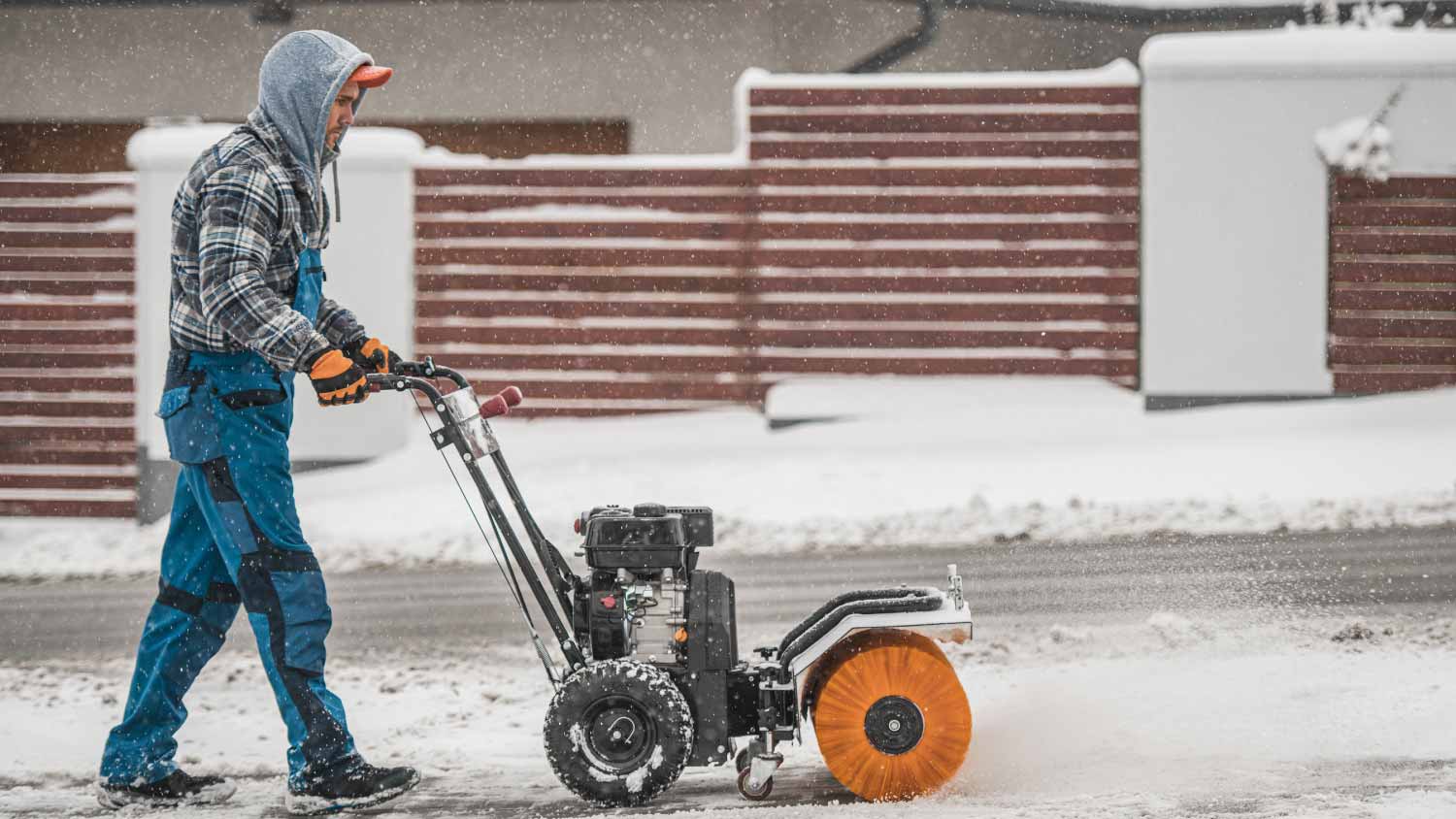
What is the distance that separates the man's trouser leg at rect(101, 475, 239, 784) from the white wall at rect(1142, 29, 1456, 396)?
634 cm

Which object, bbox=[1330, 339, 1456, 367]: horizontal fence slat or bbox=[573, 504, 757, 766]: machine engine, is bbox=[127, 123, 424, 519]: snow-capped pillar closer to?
bbox=[1330, 339, 1456, 367]: horizontal fence slat

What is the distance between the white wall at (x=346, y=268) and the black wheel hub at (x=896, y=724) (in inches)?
237

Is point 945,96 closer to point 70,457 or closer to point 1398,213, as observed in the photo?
point 1398,213

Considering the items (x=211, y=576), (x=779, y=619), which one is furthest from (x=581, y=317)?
(x=211, y=576)

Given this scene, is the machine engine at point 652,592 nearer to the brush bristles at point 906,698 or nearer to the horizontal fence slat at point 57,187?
the brush bristles at point 906,698

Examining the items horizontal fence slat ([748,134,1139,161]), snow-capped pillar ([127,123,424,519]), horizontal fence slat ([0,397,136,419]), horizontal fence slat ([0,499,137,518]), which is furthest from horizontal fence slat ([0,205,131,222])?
horizontal fence slat ([748,134,1139,161])

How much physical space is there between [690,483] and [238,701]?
12.2ft

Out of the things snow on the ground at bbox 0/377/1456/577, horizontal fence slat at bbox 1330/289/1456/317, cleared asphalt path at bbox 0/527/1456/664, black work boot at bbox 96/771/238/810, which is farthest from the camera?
horizontal fence slat at bbox 1330/289/1456/317

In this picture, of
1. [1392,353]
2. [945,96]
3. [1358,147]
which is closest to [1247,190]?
[1358,147]

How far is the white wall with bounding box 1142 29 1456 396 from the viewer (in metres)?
8.86

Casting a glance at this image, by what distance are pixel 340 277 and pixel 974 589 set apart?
470 cm

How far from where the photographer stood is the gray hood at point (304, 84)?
366cm

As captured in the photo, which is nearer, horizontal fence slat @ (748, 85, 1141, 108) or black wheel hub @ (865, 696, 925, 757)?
black wheel hub @ (865, 696, 925, 757)

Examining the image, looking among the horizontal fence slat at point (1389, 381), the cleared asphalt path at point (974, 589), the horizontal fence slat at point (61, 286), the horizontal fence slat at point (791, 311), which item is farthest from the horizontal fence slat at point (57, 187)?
the horizontal fence slat at point (1389, 381)
